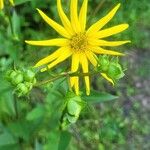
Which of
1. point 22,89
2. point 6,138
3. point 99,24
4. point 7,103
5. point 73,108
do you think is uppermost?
point 99,24

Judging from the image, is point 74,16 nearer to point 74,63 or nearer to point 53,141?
point 74,63

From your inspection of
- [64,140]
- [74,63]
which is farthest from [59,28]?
[64,140]

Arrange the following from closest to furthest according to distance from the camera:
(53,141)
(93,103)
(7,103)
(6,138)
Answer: (53,141)
(6,138)
(7,103)
(93,103)

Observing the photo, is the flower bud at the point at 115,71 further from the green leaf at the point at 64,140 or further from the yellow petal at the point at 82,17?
Result: the green leaf at the point at 64,140

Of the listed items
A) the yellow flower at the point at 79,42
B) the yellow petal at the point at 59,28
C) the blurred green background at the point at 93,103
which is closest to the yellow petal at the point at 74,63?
the yellow flower at the point at 79,42

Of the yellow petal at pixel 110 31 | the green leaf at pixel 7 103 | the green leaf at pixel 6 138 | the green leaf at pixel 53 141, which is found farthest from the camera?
the green leaf at pixel 7 103

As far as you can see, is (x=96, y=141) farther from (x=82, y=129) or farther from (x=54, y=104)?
(x=54, y=104)
